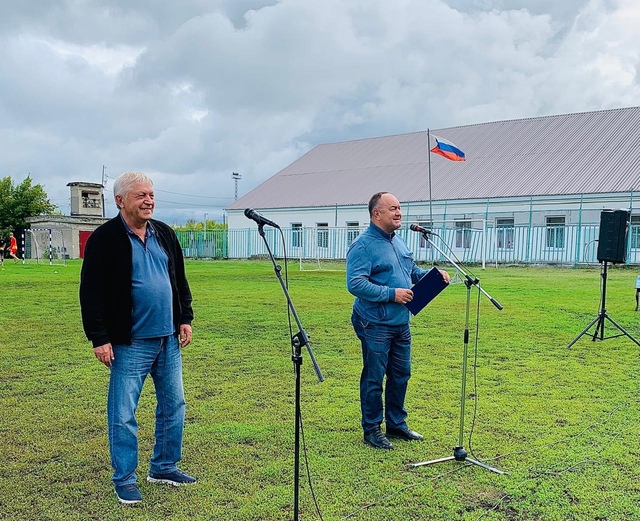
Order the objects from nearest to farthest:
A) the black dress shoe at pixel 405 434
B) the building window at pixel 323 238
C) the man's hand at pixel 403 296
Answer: the man's hand at pixel 403 296 < the black dress shoe at pixel 405 434 < the building window at pixel 323 238

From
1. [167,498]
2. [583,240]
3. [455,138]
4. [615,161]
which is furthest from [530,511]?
[455,138]

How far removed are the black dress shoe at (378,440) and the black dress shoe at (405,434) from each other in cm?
20

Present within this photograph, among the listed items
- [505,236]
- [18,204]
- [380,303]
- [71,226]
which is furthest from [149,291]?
[18,204]

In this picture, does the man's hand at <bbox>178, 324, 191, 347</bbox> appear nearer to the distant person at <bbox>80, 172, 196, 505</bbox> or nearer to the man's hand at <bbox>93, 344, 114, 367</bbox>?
the distant person at <bbox>80, 172, 196, 505</bbox>

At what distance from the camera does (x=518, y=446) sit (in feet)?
17.0

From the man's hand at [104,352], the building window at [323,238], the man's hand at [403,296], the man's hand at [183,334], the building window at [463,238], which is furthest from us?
the building window at [323,238]

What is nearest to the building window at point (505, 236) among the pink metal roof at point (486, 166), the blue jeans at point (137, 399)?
the pink metal roof at point (486, 166)

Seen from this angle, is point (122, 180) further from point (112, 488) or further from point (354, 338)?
point (354, 338)

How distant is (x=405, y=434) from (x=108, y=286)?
2739 mm

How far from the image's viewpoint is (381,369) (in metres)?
5.10

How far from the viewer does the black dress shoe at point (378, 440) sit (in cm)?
512

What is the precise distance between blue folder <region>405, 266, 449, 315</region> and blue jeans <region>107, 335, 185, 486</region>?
1.82 m

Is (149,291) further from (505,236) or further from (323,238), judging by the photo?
(323,238)

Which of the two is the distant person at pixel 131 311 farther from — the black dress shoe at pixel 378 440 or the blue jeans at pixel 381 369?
the black dress shoe at pixel 378 440
